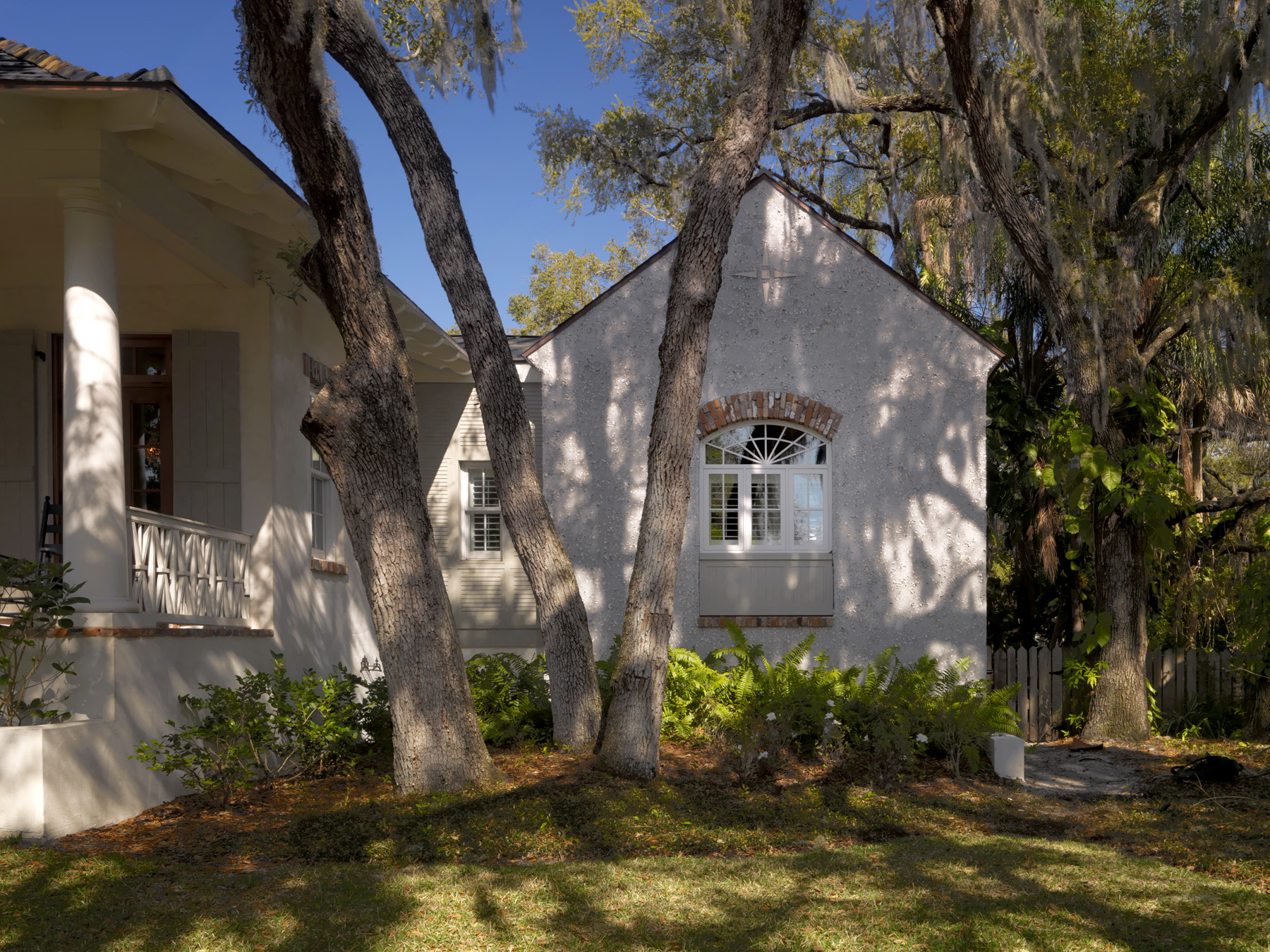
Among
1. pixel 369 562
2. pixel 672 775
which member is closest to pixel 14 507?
pixel 369 562

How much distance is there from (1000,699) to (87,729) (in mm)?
6750

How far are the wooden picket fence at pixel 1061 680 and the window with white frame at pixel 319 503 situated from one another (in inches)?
311

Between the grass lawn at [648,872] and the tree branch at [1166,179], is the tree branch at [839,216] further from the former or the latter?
the grass lawn at [648,872]

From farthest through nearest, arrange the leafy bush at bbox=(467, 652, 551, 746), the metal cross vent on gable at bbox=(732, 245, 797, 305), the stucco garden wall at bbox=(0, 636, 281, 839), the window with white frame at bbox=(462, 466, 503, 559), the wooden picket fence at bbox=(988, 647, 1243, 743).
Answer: the window with white frame at bbox=(462, 466, 503, 559)
the wooden picket fence at bbox=(988, 647, 1243, 743)
the metal cross vent on gable at bbox=(732, 245, 797, 305)
the leafy bush at bbox=(467, 652, 551, 746)
the stucco garden wall at bbox=(0, 636, 281, 839)

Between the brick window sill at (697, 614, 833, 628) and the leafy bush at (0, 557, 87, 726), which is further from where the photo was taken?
the brick window sill at (697, 614, 833, 628)

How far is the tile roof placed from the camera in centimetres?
613

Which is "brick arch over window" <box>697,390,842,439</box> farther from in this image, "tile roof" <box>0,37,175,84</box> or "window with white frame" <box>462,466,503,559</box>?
"tile roof" <box>0,37,175,84</box>

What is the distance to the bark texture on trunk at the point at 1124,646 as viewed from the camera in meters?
10.9

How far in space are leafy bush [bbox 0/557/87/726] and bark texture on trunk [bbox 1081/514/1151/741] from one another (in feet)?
31.5

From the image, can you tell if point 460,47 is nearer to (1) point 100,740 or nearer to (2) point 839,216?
(1) point 100,740

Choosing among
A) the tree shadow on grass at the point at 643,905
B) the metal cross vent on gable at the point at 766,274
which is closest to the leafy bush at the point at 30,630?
the tree shadow on grass at the point at 643,905

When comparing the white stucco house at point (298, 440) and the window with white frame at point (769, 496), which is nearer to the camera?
the white stucco house at point (298, 440)

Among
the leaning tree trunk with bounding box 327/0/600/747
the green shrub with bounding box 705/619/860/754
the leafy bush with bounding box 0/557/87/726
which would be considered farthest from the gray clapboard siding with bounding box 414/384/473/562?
the leafy bush with bounding box 0/557/87/726

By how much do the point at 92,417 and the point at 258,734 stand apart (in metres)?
2.46
